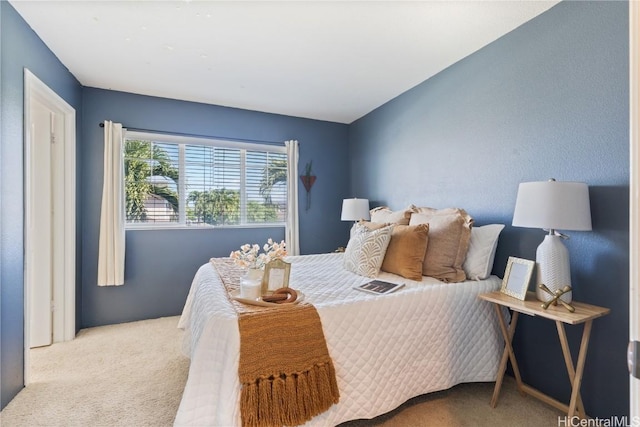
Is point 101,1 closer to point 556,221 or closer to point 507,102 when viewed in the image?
point 507,102

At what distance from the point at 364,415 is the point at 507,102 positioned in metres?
2.26

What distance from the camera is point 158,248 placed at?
338 cm

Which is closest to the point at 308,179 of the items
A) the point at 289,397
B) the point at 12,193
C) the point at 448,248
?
the point at 448,248

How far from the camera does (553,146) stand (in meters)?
1.94

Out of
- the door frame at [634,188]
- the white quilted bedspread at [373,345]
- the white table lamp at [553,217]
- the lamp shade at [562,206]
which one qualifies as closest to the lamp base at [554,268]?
the white table lamp at [553,217]

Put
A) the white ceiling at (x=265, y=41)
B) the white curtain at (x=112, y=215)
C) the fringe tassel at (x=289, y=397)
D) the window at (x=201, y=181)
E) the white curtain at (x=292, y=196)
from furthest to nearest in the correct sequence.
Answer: the white curtain at (x=292, y=196) → the window at (x=201, y=181) → the white curtain at (x=112, y=215) → the white ceiling at (x=265, y=41) → the fringe tassel at (x=289, y=397)

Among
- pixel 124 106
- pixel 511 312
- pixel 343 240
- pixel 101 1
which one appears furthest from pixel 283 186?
pixel 511 312

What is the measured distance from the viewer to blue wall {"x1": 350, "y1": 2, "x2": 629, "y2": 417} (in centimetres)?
165

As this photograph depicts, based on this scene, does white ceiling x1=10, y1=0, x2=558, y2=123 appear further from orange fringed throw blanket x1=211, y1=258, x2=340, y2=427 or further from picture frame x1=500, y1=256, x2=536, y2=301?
orange fringed throw blanket x1=211, y1=258, x2=340, y2=427

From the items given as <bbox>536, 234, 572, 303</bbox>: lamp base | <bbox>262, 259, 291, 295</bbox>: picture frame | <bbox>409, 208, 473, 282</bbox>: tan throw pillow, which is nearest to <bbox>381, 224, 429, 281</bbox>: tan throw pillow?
<bbox>409, 208, 473, 282</bbox>: tan throw pillow

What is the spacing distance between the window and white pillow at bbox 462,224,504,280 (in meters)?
2.40

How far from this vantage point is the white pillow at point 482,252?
2.13 m

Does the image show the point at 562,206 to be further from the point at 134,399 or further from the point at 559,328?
the point at 134,399

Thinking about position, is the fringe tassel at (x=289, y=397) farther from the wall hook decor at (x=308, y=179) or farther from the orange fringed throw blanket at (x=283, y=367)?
the wall hook decor at (x=308, y=179)
